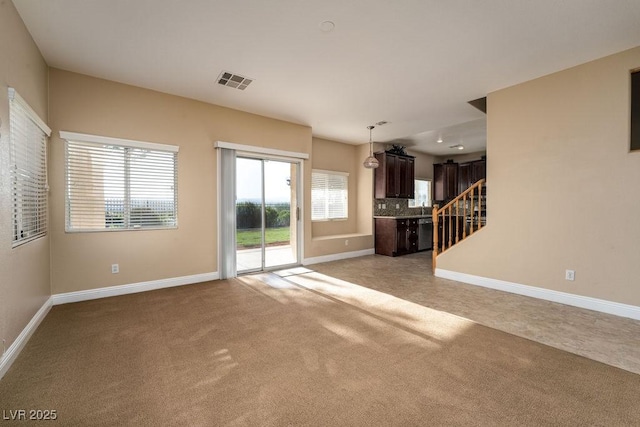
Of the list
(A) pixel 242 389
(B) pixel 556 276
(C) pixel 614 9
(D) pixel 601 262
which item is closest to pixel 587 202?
(D) pixel 601 262

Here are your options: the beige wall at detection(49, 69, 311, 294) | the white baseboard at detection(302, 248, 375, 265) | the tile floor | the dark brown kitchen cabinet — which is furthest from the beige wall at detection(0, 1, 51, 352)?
the dark brown kitchen cabinet

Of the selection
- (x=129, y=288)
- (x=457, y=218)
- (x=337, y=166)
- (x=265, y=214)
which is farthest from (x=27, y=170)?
(x=457, y=218)

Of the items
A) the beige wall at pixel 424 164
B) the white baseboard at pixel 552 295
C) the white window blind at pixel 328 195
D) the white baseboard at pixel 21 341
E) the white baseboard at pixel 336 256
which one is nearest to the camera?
the white baseboard at pixel 21 341

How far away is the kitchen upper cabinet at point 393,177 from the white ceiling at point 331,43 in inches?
109

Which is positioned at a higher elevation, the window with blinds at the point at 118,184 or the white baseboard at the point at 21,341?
the window with blinds at the point at 118,184

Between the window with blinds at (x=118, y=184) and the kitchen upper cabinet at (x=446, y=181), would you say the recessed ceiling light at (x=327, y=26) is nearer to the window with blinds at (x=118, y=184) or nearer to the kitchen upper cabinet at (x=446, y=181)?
the window with blinds at (x=118, y=184)

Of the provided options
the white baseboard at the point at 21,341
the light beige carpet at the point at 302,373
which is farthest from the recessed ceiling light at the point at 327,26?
the white baseboard at the point at 21,341

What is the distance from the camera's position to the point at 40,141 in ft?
10.2

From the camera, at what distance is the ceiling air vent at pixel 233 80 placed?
3.64m

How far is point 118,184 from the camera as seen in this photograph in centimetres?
386

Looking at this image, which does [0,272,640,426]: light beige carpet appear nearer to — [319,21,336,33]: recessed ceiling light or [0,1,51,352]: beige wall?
[0,1,51,352]: beige wall

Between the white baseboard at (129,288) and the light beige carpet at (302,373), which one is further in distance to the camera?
the white baseboard at (129,288)

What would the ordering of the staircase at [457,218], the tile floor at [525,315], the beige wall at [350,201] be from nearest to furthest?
the tile floor at [525,315] → the staircase at [457,218] → the beige wall at [350,201]

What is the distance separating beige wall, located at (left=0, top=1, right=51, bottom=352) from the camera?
7.10 feet
